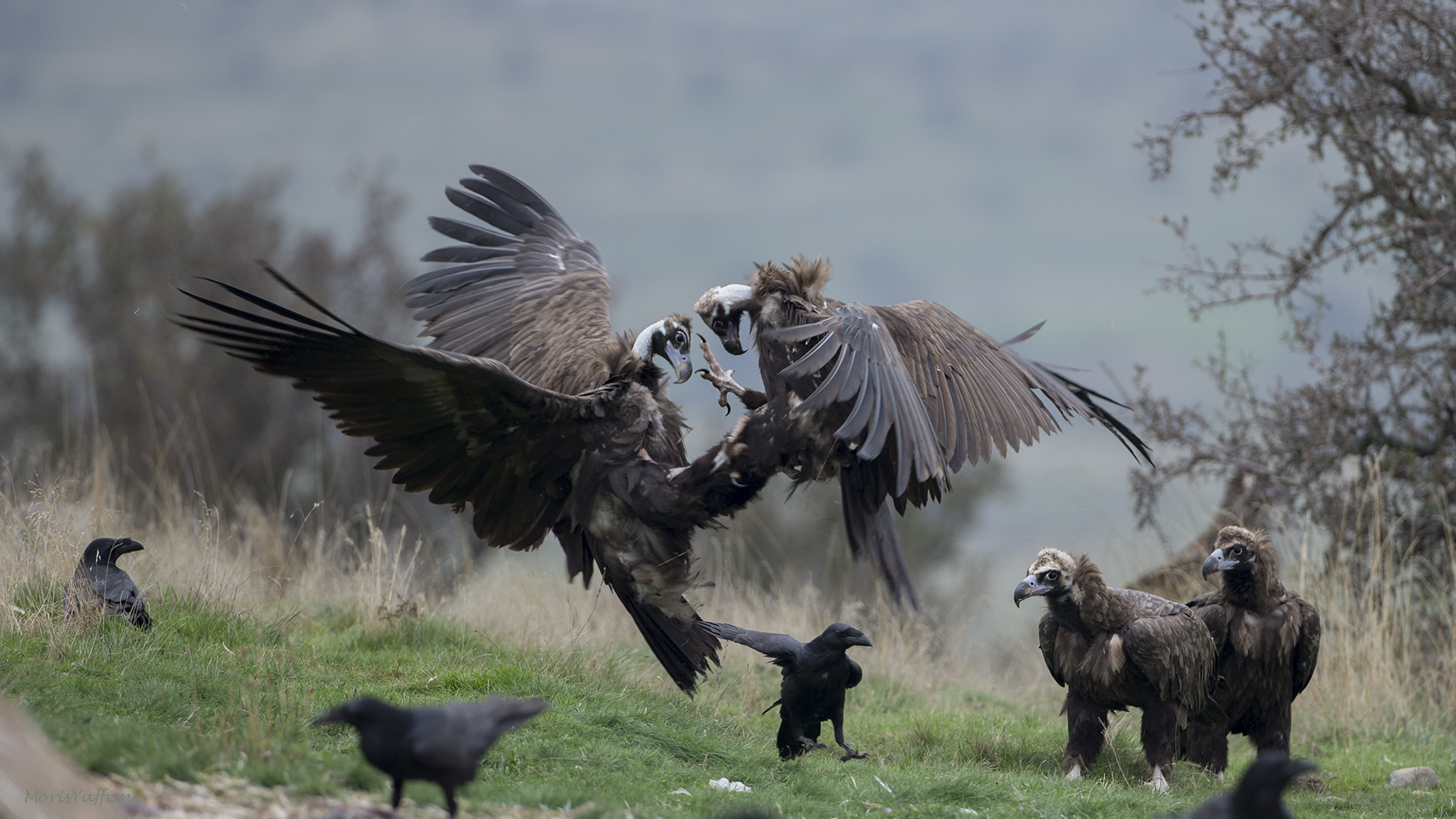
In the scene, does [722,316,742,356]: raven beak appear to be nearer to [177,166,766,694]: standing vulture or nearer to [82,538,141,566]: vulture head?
[177,166,766,694]: standing vulture

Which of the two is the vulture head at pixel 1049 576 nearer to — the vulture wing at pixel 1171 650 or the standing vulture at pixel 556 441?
the vulture wing at pixel 1171 650

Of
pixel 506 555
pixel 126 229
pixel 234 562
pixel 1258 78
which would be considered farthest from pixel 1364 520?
pixel 126 229

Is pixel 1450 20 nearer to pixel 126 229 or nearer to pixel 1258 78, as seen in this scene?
pixel 1258 78

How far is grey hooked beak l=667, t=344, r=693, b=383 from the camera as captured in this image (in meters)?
5.75

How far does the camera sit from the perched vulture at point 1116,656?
5.73 metres

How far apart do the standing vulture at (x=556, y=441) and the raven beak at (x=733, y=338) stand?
21 centimetres

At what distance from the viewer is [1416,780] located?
6.47m

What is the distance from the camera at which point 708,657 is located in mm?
6227

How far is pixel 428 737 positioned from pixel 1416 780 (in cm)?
576

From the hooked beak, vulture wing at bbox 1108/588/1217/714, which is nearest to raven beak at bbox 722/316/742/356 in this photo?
vulture wing at bbox 1108/588/1217/714

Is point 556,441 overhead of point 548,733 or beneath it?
overhead

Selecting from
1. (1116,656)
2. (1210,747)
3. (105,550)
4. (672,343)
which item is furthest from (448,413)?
(1210,747)

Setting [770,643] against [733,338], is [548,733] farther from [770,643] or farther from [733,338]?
[733,338]

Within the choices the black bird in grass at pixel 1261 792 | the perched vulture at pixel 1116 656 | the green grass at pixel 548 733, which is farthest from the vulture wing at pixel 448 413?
the black bird in grass at pixel 1261 792
